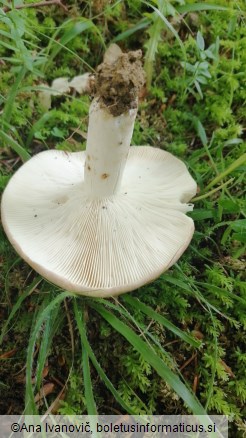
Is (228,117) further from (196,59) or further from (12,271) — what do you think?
(12,271)

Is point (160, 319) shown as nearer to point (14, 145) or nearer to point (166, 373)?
point (166, 373)

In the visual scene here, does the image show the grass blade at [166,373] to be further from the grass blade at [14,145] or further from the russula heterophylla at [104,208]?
the grass blade at [14,145]

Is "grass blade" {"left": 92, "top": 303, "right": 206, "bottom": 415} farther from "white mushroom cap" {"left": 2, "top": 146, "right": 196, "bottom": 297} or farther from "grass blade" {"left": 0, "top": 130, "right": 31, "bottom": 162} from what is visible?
"grass blade" {"left": 0, "top": 130, "right": 31, "bottom": 162}

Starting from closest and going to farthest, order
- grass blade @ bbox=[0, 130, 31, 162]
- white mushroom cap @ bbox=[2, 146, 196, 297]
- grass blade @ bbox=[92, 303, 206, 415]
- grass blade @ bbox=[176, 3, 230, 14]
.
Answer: grass blade @ bbox=[92, 303, 206, 415] < white mushroom cap @ bbox=[2, 146, 196, 297] < grass blade @ bbox=[0, 130, 31, 162] < grass blade @ bbox=[176, 3, 230, 14]

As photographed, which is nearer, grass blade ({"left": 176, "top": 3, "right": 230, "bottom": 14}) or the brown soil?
the brown soil

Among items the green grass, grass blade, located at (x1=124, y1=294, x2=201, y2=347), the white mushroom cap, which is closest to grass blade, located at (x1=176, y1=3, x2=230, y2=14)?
the green grass

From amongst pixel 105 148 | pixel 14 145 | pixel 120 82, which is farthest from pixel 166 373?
pixel 14 145

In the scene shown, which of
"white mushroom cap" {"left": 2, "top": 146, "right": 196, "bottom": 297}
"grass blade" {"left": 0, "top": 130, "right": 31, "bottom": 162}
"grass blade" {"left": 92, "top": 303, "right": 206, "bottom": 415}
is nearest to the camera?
"grass blade" {"left": 92, "top": 303, "right": 206, "bottom": 415}

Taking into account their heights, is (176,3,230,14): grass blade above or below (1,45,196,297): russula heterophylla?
above
